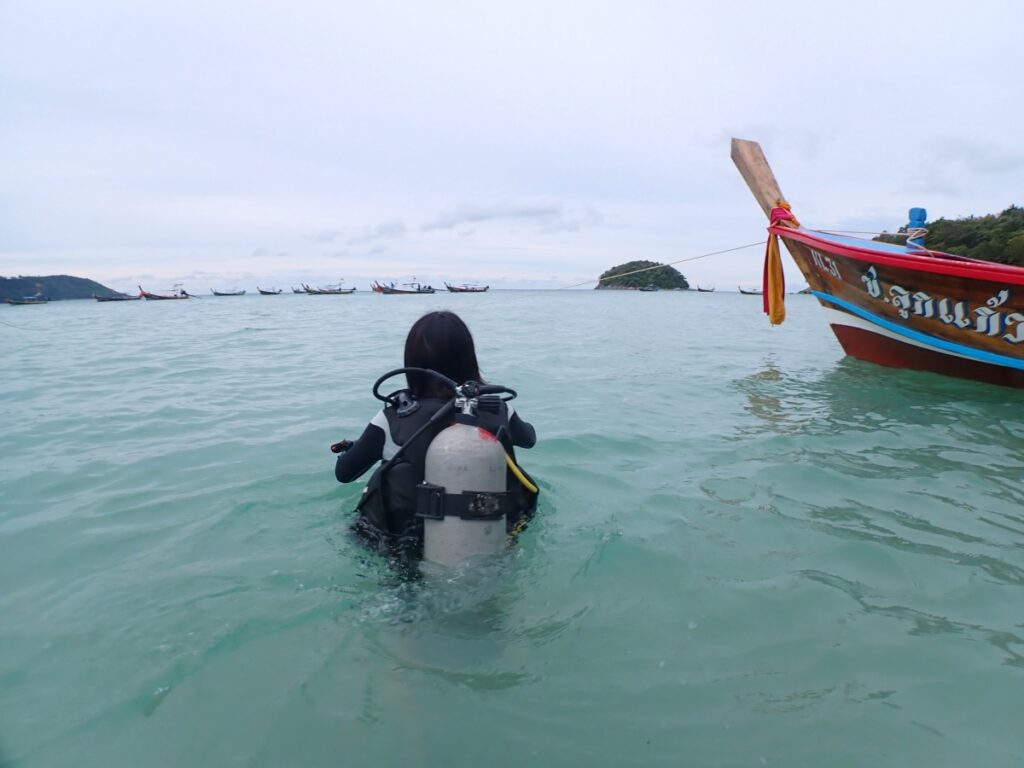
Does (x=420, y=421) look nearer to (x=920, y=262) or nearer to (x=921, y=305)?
(x=920, y=262)

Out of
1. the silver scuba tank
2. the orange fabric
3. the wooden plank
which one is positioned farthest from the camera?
the wooden plank

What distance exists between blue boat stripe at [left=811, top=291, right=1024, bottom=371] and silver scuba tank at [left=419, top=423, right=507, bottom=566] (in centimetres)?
826

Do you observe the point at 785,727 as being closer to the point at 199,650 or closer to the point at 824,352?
the point at 199,650

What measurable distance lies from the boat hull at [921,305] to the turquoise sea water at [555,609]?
1.77m

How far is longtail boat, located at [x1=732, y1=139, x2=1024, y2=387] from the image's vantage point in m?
7.59

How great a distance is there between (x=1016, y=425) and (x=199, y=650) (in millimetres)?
8038

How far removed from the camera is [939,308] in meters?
8.29

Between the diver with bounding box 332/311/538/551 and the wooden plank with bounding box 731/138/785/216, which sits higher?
the wooden plank with bounding box 731/138/785/216

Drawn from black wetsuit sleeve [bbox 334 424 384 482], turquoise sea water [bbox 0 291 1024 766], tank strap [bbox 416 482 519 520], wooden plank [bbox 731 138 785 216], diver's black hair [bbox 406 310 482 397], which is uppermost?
wooden plank [bbox 731 138 785 216]

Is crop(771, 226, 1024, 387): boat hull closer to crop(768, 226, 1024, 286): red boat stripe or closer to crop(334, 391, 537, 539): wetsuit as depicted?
crop(768, 226, 1024, 286): red boat stripe

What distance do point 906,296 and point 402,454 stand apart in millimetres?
8854

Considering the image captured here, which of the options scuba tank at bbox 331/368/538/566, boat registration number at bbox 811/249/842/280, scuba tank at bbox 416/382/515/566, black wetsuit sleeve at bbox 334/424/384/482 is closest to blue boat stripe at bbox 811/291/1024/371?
boat registration number at bbox 811/249/842/280

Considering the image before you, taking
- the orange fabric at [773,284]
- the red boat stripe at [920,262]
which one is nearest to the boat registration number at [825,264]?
the red boat stripe at [920,262]

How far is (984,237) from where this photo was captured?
135 feet
